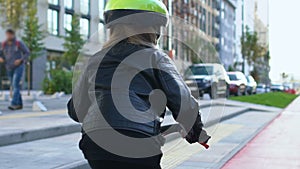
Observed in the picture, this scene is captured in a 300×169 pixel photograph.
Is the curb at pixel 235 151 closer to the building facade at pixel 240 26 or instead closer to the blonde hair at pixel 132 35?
the blonde hair at pixel 132 35

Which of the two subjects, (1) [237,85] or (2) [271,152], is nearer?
(2) [271,152]

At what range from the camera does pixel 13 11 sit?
920 inches

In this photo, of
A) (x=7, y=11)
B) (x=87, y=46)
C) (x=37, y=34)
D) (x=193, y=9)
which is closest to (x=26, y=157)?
(x=87, y=46)

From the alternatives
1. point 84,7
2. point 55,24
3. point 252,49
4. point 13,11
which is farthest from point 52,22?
point 252,49

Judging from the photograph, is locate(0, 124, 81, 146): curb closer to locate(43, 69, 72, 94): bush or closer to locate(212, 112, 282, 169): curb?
locate(212, 112, 282, 169): curb

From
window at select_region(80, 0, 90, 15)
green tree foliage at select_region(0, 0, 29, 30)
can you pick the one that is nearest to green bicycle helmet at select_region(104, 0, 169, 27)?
green tree foliage at select_region(0, 0, 29, 30)

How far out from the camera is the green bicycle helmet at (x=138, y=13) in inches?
84.7

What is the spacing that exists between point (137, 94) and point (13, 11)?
2264cm

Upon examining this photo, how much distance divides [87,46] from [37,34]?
27253 mm

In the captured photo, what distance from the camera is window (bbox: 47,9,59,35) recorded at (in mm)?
39612

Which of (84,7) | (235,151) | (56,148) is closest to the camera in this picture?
(56,148)

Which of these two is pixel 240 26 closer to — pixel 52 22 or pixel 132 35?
pixel 52 22

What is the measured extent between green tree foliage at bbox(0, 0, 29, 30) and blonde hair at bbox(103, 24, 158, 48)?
865 inches

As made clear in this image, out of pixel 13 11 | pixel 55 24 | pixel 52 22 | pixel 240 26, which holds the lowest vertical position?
pixel 13 11
